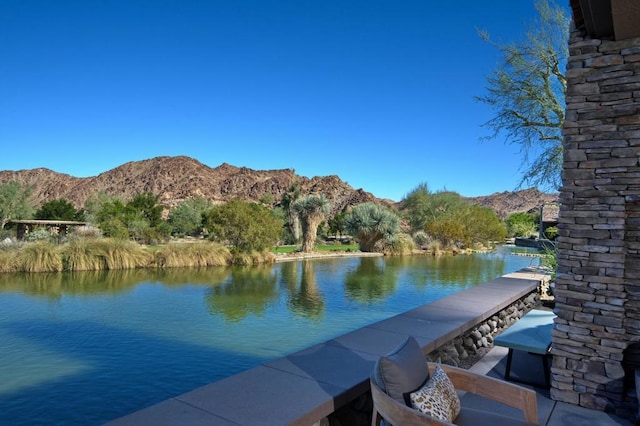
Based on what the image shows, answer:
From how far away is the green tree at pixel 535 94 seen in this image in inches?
414

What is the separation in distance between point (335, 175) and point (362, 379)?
227 ft

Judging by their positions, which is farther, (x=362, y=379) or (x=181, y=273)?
(x=181, y=273)

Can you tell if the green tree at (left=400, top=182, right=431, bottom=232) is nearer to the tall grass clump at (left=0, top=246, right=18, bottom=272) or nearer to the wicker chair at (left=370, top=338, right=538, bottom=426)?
the tall grass clump at (left=0, top=246, right=18, bottom=272)

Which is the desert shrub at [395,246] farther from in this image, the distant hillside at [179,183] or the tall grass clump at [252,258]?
the distant hillside at [179,183]

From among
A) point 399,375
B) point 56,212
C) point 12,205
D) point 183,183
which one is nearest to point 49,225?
point 12,205

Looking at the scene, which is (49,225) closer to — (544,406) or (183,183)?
(544,406)

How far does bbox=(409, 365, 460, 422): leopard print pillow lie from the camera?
2141mm

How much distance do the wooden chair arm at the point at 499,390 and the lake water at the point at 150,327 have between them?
3.01 meters

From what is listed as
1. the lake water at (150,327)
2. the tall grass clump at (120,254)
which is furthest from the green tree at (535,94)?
the tall grass clump at (120,254)

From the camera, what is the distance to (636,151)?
3.11 meters

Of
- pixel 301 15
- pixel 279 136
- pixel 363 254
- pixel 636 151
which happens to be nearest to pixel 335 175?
pixel 279 136

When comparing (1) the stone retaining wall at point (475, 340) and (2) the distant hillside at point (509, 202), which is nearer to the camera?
(1) the stone retaining wall at point (475, 340)

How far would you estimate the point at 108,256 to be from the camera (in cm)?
1445

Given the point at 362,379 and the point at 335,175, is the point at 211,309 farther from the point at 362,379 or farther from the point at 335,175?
the point at 335,175
